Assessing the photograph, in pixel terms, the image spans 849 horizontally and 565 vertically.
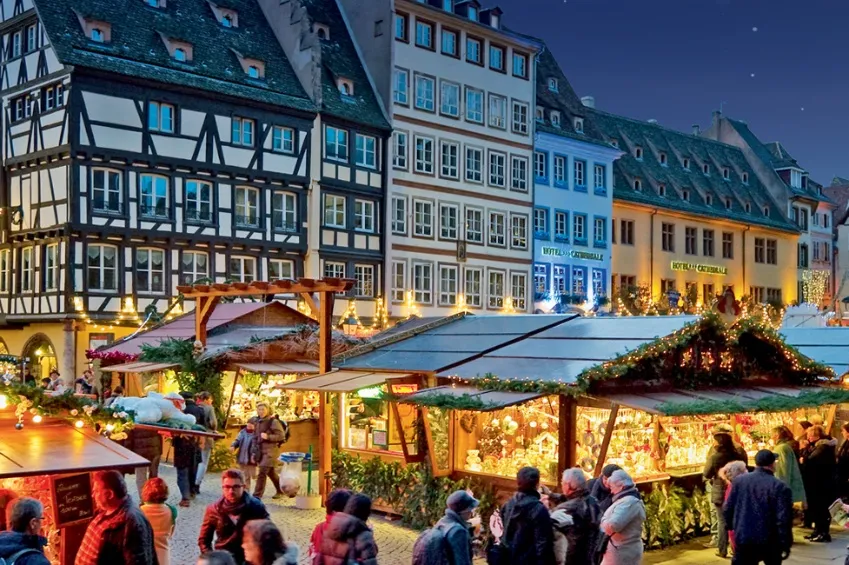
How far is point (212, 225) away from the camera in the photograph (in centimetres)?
3139

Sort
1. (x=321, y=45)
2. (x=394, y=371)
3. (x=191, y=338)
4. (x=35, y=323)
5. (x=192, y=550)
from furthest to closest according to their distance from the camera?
(x=321, y=45) < (x=35, y=323) < (x=191, y=338) < (x=394, y=371) < (x=192, y=550)

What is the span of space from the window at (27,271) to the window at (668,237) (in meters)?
26.1

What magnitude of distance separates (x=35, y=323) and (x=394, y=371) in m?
19.2

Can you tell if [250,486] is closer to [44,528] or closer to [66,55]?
[44,528]

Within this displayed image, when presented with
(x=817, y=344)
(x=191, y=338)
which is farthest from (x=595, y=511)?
(x=191, y=338)

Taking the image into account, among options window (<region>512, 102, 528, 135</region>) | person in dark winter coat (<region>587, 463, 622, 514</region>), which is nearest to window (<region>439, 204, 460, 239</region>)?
window (<region>512, 102, 528, 135</region>)

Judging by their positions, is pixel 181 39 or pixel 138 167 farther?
pixel 181 39

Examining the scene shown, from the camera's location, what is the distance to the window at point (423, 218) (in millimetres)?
37094

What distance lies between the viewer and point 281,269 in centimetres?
3331

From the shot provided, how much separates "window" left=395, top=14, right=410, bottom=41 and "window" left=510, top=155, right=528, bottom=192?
Result: 6540 millimetres

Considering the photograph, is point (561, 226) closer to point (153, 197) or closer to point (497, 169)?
point (497, 169)

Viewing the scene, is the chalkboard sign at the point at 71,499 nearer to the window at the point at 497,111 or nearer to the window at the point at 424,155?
the window at the point at 424,155

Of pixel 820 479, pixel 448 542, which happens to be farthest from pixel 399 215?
pixel 448 542

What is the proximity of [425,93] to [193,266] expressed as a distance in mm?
10981
